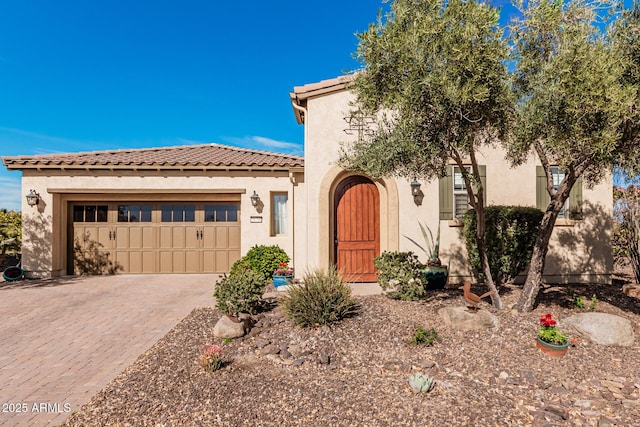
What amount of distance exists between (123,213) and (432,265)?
9.89 m

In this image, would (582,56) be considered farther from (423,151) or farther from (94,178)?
(94,178)

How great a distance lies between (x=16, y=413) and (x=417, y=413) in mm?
3977

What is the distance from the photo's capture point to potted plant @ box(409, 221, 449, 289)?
7733mm

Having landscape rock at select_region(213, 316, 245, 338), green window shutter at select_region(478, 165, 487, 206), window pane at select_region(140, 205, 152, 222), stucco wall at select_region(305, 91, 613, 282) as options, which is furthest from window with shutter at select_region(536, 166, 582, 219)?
window pane at select_region(140, 205, 152, 222)

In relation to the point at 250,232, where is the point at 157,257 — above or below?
below

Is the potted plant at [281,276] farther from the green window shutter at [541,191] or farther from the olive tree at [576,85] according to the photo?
the green window shutter at [541,191]

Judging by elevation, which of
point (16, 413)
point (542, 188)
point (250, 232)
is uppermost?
point (542, 188)

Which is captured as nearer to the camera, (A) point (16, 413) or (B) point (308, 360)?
(A) point (16, 413)

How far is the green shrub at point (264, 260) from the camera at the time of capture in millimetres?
9711

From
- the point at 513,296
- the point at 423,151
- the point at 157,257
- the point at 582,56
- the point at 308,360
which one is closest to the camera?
the point at 582,56

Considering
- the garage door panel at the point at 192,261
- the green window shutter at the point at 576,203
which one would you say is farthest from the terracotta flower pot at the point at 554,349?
the garage door panel at the point at 192,261

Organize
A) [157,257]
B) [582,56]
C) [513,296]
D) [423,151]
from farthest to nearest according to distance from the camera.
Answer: [157,257] → [513,296] → [423,151] → [582,56]

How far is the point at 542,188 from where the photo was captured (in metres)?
9.26

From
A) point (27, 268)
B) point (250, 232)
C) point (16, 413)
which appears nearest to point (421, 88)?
point (16, 413)
